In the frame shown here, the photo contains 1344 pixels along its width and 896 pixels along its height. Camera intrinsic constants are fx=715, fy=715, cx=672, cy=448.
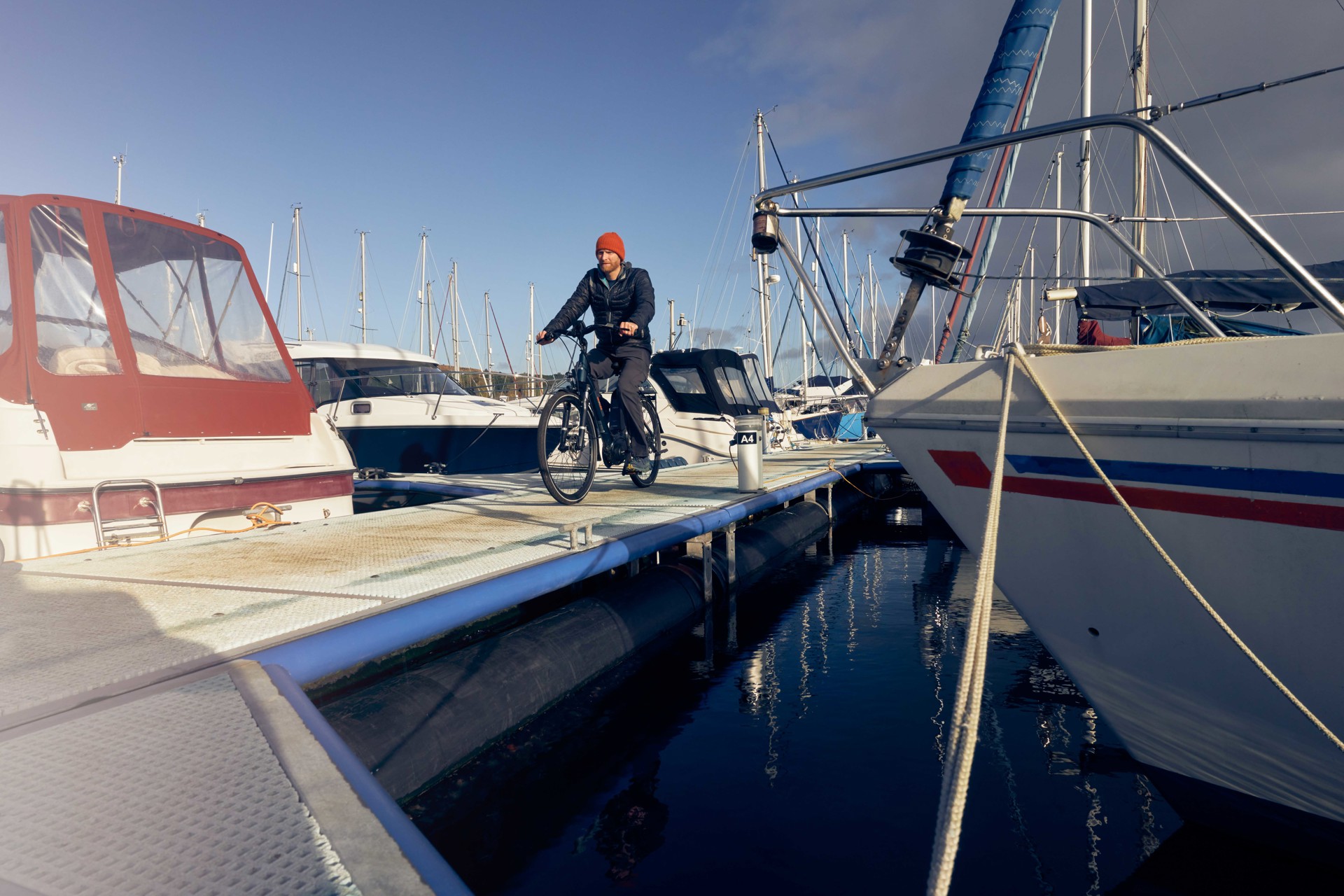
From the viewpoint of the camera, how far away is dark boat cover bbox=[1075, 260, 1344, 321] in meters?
7.42

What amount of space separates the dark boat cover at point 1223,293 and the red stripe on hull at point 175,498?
7.37 m

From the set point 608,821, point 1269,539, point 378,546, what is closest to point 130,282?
point 378,546

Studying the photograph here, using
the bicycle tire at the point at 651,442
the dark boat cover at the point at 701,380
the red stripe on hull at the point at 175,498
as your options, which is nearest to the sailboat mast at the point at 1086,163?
the dark boat cover at the point at 701,380

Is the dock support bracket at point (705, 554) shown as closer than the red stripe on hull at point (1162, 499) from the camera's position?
No

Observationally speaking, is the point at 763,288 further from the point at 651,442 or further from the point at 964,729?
the point at 964,729

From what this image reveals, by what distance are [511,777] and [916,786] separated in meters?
1.88

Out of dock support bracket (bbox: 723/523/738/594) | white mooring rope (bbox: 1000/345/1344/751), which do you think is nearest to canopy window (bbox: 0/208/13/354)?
dock support bracket (bbox: 723/523/738/594)

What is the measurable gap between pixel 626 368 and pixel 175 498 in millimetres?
3405

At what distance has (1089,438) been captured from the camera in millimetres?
2473

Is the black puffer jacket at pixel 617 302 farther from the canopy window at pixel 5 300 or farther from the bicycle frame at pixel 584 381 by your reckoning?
the canopy window at pixel 5 300

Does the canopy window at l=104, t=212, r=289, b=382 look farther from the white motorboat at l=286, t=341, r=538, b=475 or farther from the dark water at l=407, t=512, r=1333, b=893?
the white motorboat at l=286, t=341, r=538, b=475

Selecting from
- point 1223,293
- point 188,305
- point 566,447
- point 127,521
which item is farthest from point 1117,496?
point 1223,293

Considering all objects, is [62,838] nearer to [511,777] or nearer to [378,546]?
[511,777]

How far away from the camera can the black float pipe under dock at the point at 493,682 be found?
9.47ft
